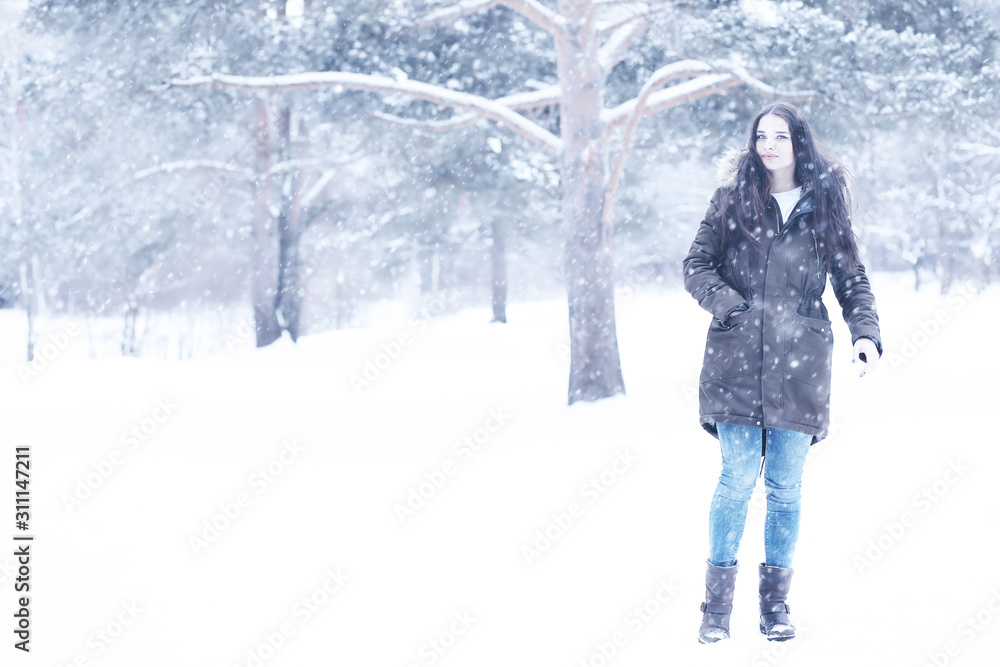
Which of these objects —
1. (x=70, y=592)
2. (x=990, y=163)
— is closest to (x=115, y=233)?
(x=70, y=592)

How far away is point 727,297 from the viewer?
295cm

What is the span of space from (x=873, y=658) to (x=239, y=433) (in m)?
6.95

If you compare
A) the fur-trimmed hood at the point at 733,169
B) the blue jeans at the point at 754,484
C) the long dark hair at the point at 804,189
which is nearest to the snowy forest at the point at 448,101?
the fur-trimmed hood at the point at 733,169

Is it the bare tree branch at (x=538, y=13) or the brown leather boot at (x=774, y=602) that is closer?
the brown leather boot at (x=774, y=602)

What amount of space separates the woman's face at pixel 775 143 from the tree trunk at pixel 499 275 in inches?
678

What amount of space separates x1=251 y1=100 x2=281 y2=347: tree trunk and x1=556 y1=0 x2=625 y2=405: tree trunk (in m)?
9.91

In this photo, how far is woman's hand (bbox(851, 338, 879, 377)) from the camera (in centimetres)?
295

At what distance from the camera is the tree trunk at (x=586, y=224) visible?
8547 millimetres

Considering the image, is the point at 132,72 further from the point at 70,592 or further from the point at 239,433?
the point at 70,592

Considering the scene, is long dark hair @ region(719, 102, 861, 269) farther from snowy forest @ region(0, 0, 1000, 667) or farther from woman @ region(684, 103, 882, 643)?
snowy forest @ region(0, 0, 1000, 667)

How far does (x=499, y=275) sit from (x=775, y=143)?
18.0 meters

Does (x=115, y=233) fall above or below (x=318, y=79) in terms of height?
below

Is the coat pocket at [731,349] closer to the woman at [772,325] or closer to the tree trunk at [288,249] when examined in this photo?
the woman at [772,325]

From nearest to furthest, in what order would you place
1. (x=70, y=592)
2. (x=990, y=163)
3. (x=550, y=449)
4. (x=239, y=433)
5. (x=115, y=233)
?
(x=70, y=592) < (x=550, y=449) < (x=239, y=433) < (x=115, y=233) < (x=990, y=163)
